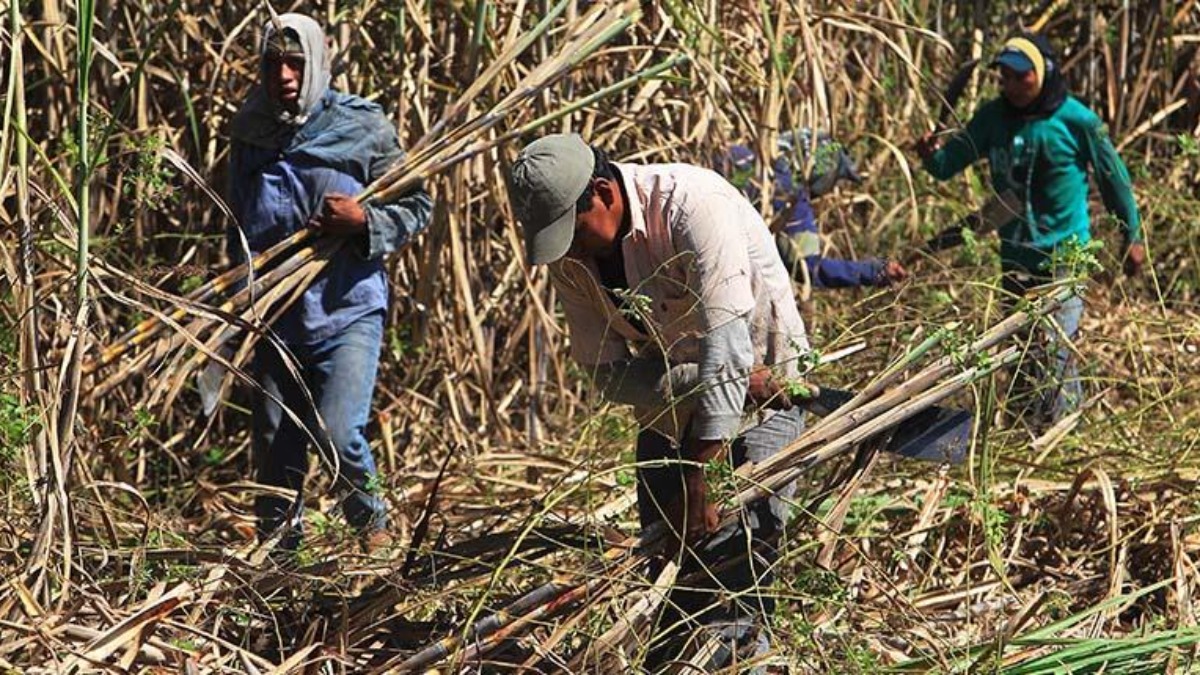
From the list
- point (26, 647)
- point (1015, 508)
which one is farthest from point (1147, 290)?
point (26, 647)

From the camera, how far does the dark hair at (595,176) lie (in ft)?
11.4

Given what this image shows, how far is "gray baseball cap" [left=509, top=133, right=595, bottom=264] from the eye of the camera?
3381mm

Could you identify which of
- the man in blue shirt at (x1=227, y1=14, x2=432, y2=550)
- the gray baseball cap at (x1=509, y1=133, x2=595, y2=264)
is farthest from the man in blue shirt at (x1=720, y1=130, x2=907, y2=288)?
the gray baseball cap at (x1=509, y1=133, x2=595, y2=264)

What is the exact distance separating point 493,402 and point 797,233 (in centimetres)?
103

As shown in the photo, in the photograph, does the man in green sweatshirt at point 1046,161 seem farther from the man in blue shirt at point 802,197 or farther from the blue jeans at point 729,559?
the blue jeans at point 729,559

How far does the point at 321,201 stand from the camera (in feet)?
15.3

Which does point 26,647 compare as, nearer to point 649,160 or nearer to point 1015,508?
point 1015,508

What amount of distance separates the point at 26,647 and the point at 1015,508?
7.73 feet

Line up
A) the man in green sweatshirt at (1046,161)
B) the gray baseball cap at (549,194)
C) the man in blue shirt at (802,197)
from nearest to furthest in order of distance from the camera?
the gray baseball cap at (549,194) < the man in blue shirt at (802,197) < the man in green sweatshirt at (1046,161)

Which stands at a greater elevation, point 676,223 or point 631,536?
point 676,223

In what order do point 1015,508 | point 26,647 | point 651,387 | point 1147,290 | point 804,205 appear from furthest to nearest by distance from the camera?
point 1147,290, point 804,205, point 1015,508, point 651,387, point 26,647

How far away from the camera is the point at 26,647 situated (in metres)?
3.40

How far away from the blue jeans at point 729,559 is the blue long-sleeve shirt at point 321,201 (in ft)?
3.67

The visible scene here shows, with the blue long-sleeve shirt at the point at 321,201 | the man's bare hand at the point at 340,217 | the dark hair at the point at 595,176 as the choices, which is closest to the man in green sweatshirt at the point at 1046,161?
the blue long-sleeve shirt at the point at 321,201
